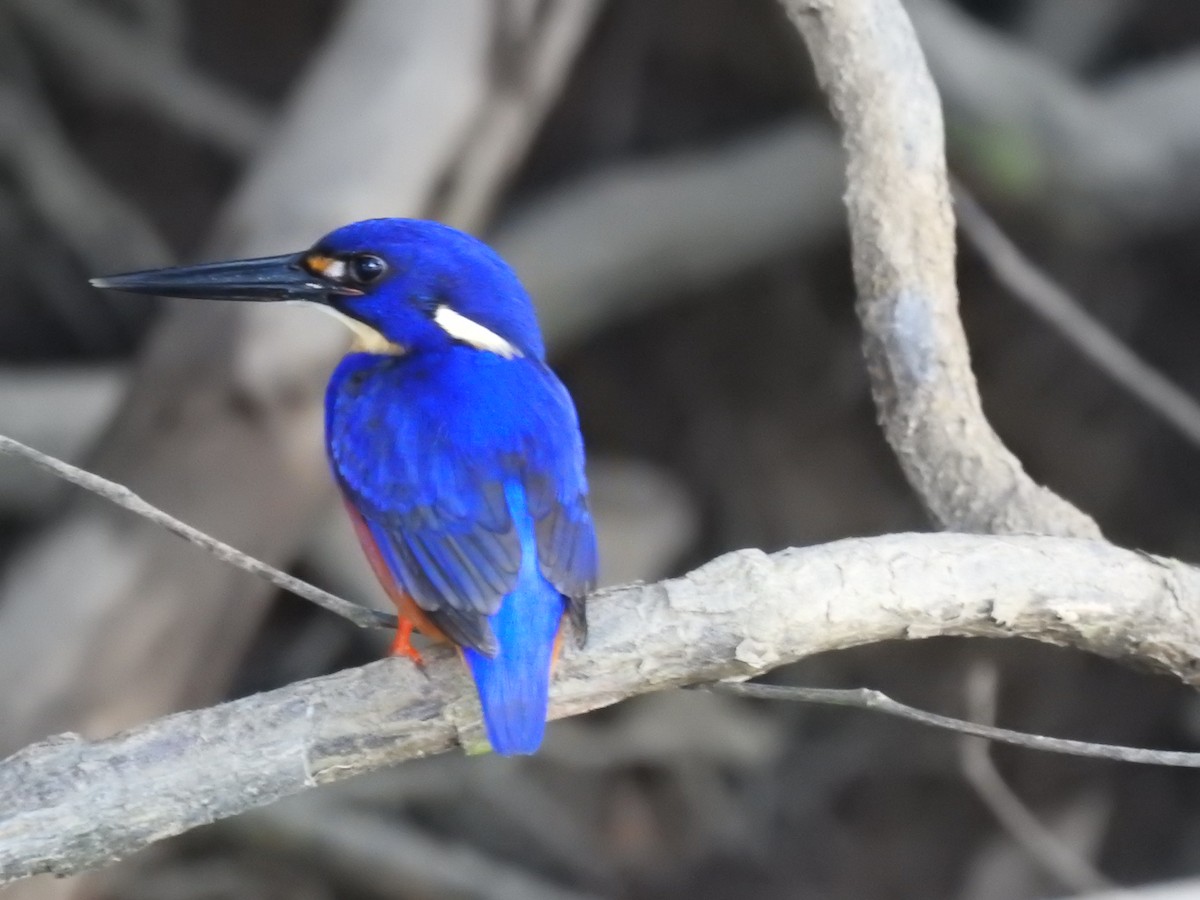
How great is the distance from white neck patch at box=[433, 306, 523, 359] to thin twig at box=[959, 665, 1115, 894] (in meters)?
0.74

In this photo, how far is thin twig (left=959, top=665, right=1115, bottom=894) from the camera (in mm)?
2090

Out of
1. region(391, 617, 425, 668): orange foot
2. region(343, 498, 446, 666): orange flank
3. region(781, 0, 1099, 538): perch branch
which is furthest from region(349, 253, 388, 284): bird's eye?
region(781, 0, 1099, 538): perch branch

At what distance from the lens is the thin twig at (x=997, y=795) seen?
2090 millimetres

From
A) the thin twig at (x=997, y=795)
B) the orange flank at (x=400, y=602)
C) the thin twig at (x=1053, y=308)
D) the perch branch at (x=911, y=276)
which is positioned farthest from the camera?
the thin twig at (x=1053, y=308)

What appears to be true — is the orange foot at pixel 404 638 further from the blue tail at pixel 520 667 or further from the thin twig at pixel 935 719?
the thin twig at pixel 935 719

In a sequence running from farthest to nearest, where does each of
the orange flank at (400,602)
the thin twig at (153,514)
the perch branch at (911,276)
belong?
1. the perch branch at (911,276)
2. the orange flank at (400,602)
3. the thin twig at (153,514)

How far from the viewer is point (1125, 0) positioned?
3.93 meters

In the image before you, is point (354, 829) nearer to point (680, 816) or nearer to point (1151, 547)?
point (680, 816)

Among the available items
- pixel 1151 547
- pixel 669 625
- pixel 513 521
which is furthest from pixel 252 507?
pixel 1151 547

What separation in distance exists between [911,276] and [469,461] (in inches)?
21.7

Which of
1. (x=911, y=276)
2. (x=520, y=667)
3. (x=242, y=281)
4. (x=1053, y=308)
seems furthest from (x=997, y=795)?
(x=242, y=281)

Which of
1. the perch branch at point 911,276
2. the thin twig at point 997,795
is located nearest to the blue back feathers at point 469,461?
the perch branch at point 911,276

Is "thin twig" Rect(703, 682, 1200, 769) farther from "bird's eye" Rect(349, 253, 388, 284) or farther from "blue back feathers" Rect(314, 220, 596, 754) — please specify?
"bird's eye" Rect(349, 253, 388, 284)

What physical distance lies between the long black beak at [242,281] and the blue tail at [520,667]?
50 centimetres
